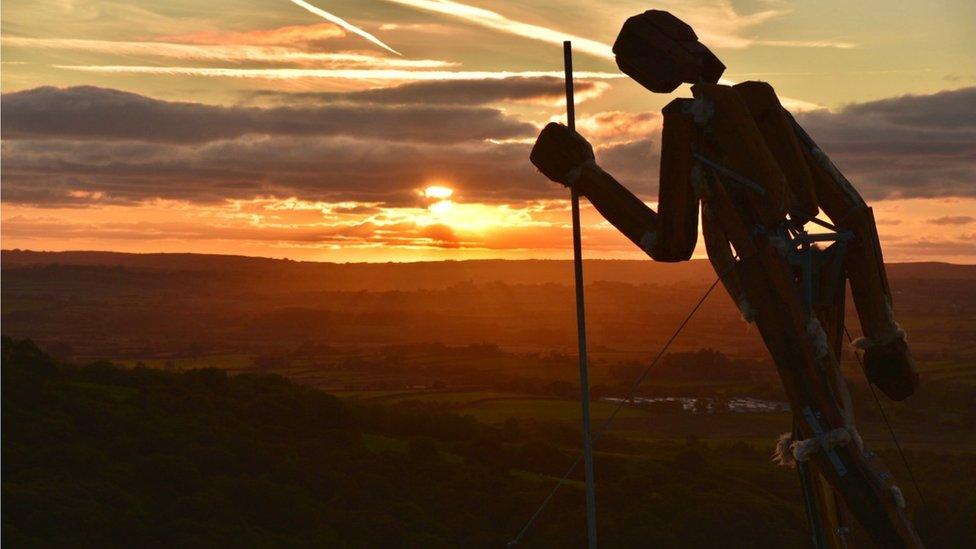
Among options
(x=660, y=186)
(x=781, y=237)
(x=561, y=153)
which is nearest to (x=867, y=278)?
(x=781, y=237)

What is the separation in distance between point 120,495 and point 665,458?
21.9 metres

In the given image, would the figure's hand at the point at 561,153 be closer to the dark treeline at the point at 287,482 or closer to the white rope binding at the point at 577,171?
the white rope binding at the point at 577,171

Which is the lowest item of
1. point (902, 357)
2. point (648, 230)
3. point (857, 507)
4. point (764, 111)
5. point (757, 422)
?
point (757, 422)

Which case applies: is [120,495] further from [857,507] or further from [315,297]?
[315,297]

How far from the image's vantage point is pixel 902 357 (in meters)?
11.6

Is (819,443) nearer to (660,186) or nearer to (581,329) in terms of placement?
(581,329)

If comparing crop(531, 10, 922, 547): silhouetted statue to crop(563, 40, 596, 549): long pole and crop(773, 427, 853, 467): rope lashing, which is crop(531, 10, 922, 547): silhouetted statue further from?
crop(563, 40, 596, 549): long pole

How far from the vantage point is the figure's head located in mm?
11281

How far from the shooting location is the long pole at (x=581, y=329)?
37.1ft

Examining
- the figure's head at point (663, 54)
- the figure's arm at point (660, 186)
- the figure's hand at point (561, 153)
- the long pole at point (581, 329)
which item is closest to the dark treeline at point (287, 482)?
the long pole at point (581, 329)

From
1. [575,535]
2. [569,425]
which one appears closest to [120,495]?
[575,535]

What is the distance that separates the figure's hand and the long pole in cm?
11

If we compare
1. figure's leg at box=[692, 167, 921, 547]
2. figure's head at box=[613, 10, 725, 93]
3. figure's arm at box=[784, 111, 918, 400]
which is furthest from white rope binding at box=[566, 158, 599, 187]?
figure's arm at box=[784, 111, 918, 400]

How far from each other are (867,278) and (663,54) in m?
2.88
